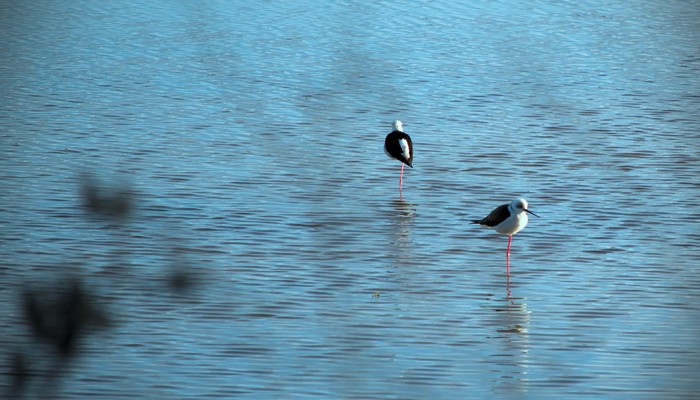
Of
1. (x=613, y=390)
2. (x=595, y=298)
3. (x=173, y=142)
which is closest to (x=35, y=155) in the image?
(x=173, y=142)

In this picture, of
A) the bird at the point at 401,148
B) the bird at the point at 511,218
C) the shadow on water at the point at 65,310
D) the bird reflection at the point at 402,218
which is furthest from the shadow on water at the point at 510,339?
the shadow on water at the point at 65,310

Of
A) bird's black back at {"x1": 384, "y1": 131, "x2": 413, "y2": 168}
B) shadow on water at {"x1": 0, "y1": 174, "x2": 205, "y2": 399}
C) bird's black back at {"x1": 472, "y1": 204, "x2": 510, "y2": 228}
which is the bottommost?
bird's black back at {"x1": 384, "y1": 131, "x2": 413, "y2": 168}

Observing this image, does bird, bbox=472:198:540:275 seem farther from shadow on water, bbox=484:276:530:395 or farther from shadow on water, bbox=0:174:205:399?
shadow on water, bbox=0:174:205:399

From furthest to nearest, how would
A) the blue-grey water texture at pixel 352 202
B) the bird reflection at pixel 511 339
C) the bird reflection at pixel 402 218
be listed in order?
the bird reflection at pixel 402 218
the bird reflection at pixel 511 339
the blue-grey water texture at pixel 352 202

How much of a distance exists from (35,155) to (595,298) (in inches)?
229

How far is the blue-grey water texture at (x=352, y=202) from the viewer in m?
1.55

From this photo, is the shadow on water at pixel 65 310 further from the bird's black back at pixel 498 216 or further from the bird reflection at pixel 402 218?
the bird's black back at pixel 498 216

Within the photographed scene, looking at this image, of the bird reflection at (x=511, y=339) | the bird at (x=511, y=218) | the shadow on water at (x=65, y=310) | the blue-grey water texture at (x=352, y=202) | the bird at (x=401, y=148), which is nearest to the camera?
the shadow on water at (x=65, y=310)

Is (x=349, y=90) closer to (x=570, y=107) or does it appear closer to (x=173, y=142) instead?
(x=570, y=107)

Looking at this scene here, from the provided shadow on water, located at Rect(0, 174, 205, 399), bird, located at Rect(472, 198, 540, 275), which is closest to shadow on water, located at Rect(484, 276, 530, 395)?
bird, located at Rect(472, 198, 540, 275)

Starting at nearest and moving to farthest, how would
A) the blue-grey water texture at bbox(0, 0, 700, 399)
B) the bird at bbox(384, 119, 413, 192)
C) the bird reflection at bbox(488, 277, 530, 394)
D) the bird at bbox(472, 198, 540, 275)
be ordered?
1. the blue-grey water texture at bbox(0, 0, 700, 399)
2. the bird reflection at bbox(488, 277, 530, 394)
3. the bird at bbox(472, 198, 540, 275)
4. the bird at bbox(384, 119, 413, 192)

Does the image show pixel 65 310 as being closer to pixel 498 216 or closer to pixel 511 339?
pixel 511 339

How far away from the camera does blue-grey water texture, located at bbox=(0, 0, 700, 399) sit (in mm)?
1555

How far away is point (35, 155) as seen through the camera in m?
11.1
